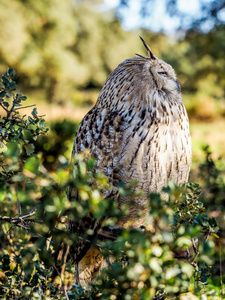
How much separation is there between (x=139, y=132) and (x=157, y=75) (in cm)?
46

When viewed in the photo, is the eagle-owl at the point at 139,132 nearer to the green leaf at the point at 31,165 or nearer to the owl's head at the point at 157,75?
the owl's head at the point at 157,75

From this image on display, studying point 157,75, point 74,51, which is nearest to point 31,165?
point 157,75

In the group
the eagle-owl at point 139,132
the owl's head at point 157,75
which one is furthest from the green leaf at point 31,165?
the owl's head at point 157,75

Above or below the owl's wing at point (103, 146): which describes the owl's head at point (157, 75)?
above

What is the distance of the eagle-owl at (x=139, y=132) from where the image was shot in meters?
2.14

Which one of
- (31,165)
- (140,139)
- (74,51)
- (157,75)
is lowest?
(31,165)

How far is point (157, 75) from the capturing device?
2.31 m

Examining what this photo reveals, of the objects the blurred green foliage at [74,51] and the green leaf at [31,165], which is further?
the blurred green foliage at [74,51]

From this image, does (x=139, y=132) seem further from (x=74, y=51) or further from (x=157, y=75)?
(x=74, y=51)

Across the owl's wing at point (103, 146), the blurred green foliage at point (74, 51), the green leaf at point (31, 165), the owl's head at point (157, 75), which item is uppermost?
the blurred green foliage at point (74, 51)

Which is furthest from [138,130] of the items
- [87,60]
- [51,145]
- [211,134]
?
[87,60]

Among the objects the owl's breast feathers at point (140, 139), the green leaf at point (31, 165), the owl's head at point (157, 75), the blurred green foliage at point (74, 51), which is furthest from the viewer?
the blurred green foliage at point (74, 51)

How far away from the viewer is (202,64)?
13242 mm

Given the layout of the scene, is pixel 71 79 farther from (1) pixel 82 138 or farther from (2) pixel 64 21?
(1) pixel 82 138
